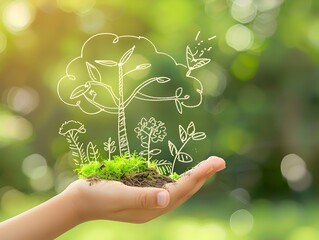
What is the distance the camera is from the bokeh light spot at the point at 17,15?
3.23 metres

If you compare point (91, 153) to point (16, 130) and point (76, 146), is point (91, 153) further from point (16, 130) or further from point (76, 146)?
point (16, 130)

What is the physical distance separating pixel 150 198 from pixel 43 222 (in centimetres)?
13

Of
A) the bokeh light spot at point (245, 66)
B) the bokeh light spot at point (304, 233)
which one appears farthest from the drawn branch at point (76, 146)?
the bokeh light spot at point (245, 66)

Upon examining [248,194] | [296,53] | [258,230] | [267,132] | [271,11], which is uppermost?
[271,11]

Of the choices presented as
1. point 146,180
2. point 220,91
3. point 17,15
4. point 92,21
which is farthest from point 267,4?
point 146,180

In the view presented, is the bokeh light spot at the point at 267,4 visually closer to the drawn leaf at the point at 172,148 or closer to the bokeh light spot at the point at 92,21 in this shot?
the bokeh light spot at the point at 92,21

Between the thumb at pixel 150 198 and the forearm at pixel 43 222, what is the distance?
3.2 inches

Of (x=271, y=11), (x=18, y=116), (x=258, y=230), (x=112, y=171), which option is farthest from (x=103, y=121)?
(x=112, y=171)

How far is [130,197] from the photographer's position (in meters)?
0.81

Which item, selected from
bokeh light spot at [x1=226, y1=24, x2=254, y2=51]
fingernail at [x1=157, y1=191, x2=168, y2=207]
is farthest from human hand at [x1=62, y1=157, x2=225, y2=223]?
bokeh light spot at [x1=226, y1=24, x2=254, y2=51]

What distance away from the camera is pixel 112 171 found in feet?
2.93

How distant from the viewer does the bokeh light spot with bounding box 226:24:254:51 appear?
3.20 meters

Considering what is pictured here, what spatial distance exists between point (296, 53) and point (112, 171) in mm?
2508

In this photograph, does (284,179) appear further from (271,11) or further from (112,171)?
(112,171)
